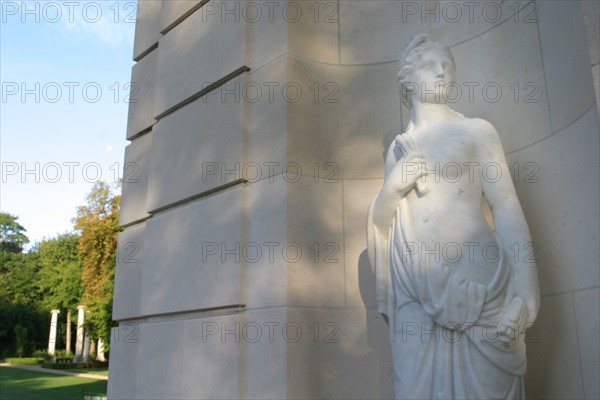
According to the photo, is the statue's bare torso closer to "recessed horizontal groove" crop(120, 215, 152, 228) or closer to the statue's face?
the statue's face

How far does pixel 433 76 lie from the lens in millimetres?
4105

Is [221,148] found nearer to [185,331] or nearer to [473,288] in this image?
[185,331]

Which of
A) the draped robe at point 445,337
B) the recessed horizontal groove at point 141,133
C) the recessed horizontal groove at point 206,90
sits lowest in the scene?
the draped robe at point 445,337

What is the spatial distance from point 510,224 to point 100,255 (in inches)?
1360

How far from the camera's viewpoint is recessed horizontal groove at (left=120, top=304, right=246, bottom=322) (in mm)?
5488

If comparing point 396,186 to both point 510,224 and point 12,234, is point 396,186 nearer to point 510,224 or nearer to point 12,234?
point 510,224

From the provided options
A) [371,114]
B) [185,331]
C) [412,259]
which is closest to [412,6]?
[371,114]

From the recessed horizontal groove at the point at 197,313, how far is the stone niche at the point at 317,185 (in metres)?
0.02

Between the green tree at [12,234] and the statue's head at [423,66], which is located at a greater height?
the green tree at [12,234]

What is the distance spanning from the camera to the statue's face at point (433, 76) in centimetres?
411

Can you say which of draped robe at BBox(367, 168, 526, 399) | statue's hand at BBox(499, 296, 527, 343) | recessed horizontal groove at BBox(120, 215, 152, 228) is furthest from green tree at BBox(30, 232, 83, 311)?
statue's hand at BBox(499, 296, 527, 343)

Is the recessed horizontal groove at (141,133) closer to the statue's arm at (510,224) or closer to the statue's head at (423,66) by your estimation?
the statue's head at (423,66)

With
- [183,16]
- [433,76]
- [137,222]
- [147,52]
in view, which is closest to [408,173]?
[433,76]

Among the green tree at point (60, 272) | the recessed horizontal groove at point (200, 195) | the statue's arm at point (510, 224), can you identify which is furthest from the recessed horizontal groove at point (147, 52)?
the green tree at point (60, 272)
